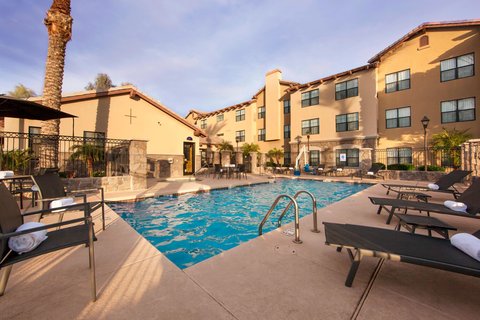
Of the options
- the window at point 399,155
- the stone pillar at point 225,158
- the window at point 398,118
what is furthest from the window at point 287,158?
the window at point 398,118

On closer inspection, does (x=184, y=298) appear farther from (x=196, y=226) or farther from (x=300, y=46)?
(x=300, y=46)

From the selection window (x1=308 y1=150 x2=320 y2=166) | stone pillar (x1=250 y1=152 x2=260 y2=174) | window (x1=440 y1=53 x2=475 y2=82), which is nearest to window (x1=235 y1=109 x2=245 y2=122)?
stone pillar (x1=250 y1=152 x2=260 y2=174)

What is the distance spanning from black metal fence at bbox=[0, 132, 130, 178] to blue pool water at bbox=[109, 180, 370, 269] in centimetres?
386

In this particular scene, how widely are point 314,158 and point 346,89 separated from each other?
7.86m

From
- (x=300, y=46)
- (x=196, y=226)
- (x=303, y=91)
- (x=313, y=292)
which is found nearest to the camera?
(x=313, y=292)

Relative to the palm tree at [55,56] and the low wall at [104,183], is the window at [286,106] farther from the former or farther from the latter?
the palm tree at [55,56]

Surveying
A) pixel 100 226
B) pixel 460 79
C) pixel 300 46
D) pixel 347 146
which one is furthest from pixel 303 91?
pixel 100 226

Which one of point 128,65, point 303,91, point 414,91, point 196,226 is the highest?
point 128,65

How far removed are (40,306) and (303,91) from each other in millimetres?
25832

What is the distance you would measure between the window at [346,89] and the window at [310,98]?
2310 millimetres

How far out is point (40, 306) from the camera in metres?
1.95

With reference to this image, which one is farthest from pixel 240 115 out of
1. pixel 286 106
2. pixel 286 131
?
pixel 286 131

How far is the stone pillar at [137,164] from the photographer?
31.2 ft

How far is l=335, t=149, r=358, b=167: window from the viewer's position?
19.7 metres
